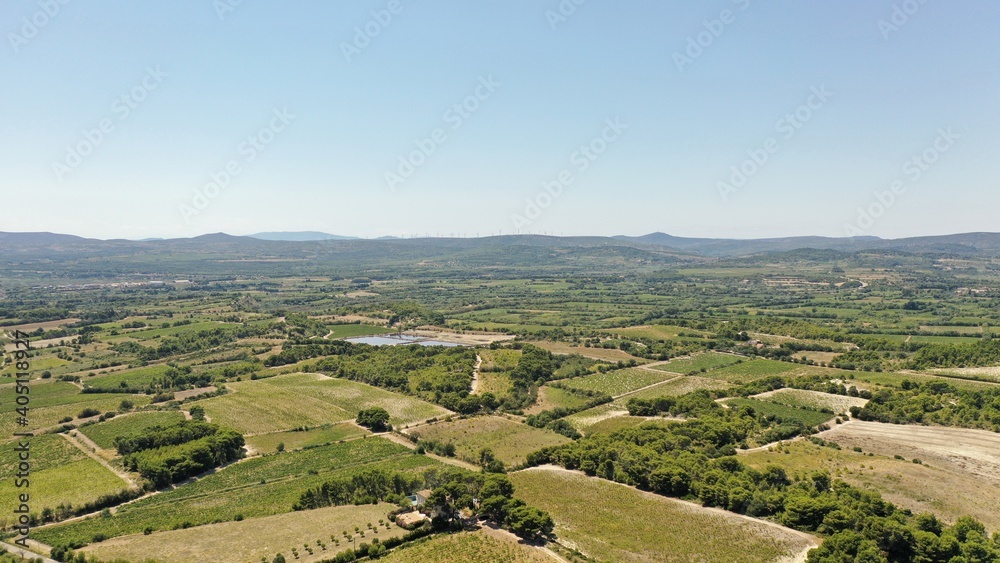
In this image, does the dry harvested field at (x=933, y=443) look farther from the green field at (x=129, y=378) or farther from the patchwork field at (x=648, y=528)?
the green field at (x=129, y=378)

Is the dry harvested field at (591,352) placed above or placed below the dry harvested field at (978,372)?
below

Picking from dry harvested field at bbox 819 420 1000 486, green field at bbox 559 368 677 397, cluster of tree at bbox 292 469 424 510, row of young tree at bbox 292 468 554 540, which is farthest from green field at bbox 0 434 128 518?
dry harvested field at bbox 819 420 1000 486

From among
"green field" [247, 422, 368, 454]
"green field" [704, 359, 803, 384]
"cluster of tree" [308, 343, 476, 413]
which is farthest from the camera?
"green field" [704, 359, 803, 384]

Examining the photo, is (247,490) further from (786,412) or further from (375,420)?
(786,412)

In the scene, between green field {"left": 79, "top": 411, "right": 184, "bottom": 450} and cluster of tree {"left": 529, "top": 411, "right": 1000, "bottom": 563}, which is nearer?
cluster of tree {"left": 529, "top": 411, "right": 1000, "bottom": 563}

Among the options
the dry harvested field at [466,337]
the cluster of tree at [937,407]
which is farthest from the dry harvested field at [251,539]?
the dry harvested field at [466,337]

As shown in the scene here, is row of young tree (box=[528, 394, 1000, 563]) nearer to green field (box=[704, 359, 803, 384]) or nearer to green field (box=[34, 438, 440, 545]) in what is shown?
green field (box=[34, 438, 440, 545])
